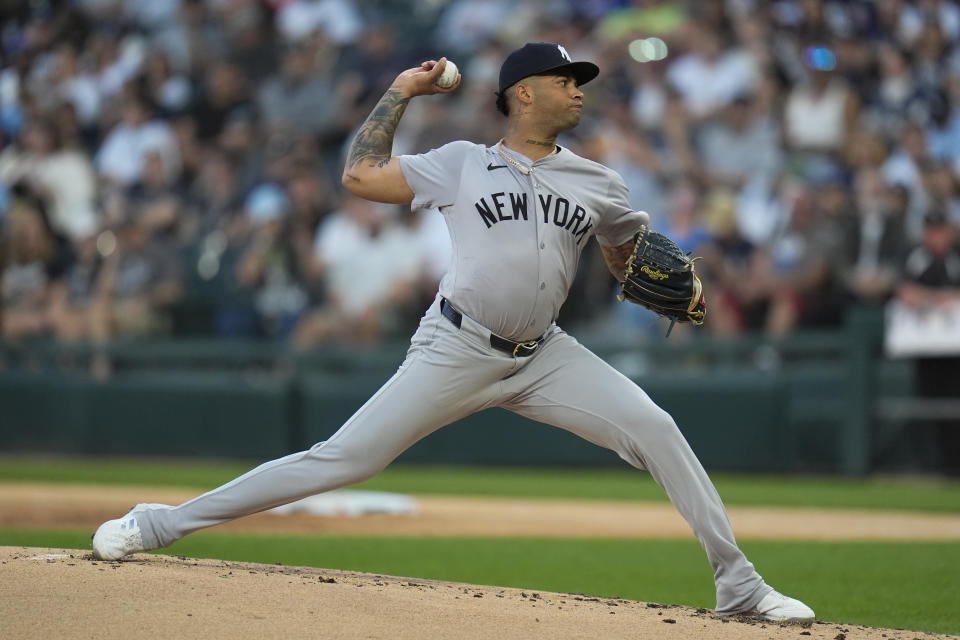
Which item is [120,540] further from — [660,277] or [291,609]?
[660,277]

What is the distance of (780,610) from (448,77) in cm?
225

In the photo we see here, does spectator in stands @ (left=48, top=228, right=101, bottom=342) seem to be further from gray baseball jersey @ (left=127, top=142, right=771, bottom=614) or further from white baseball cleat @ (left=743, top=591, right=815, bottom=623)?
white baseball cleat @ (left=743, top=591, right=815, bottom=623)

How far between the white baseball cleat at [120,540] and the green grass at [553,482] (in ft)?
19.2

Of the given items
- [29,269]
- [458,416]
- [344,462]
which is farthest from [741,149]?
[344,462]

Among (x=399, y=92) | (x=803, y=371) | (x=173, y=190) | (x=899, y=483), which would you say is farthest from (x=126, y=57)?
(x=399, y=92)

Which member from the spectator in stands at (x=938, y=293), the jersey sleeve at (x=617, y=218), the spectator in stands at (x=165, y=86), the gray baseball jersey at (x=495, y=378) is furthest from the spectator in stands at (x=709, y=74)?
the gray baseball jersey at (x=495, y=378)

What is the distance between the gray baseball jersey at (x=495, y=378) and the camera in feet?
15.0

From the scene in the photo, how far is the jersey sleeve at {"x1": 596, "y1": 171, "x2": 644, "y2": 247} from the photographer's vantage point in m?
4.82

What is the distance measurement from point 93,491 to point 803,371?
613 centimetres

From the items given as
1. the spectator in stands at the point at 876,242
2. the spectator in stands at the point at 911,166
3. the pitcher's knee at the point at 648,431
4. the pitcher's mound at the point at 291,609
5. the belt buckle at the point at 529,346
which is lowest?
the pitcher's mound at the point at 291,609

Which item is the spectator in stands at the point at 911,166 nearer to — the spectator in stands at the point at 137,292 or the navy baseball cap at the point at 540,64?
the navy baseball cap at the point at 540,64

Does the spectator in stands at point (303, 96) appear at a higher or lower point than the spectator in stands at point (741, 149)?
higher

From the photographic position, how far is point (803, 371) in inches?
452

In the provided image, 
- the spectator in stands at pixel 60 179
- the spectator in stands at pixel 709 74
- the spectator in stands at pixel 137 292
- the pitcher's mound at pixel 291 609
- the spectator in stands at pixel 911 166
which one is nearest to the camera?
the pitcher's mound at pixel 291 609
